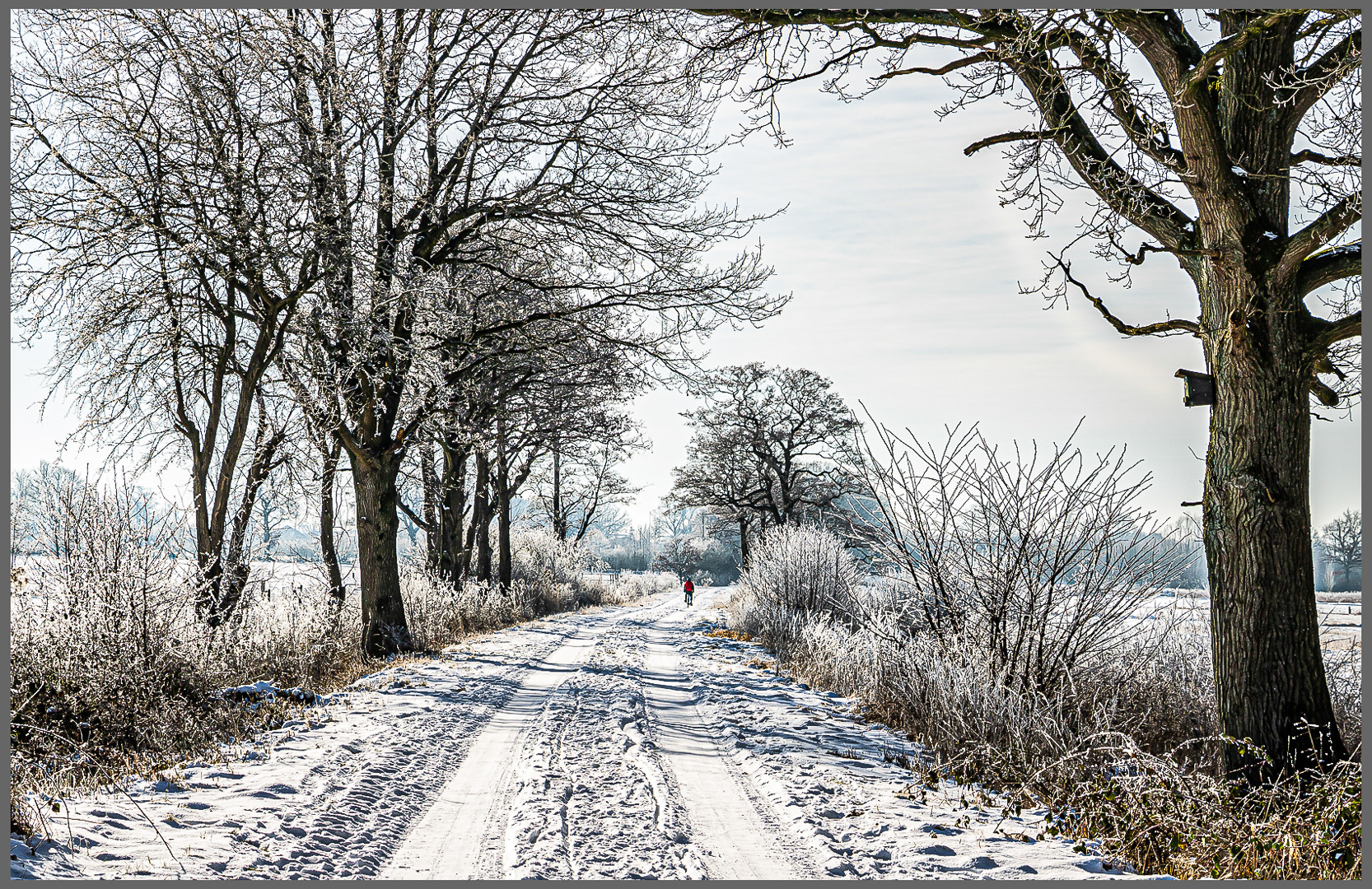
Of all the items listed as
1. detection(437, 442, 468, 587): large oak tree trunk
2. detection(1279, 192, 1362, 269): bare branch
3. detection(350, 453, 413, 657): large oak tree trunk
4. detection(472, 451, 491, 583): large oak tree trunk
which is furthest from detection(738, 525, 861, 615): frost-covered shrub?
detection(1279, 192, 1362, 269): bare branch

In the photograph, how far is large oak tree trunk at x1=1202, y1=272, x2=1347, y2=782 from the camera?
18.1ft

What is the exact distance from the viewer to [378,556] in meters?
13.0

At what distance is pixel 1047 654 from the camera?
6781 mm

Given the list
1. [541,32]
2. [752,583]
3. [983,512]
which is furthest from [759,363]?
[983,512]

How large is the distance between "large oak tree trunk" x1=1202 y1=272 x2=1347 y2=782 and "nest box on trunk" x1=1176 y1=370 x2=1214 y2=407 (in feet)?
0.53

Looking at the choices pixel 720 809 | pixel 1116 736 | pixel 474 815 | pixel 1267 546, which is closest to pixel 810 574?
pixel 1116 736

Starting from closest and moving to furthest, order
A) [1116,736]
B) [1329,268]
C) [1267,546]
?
[1267,546], [1329,268], [1116,736]

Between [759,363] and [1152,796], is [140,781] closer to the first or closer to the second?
[1152,796]

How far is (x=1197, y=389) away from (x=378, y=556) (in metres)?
11.7

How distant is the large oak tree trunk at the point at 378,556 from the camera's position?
1288 cm

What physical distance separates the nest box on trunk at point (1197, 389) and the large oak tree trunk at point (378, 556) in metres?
11.1

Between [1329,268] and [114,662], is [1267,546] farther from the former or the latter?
[114,662]

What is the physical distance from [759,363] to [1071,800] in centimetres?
2978

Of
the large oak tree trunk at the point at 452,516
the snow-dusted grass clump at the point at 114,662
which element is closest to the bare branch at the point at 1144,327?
the snow-dusted grass clump at the point at 114,662
